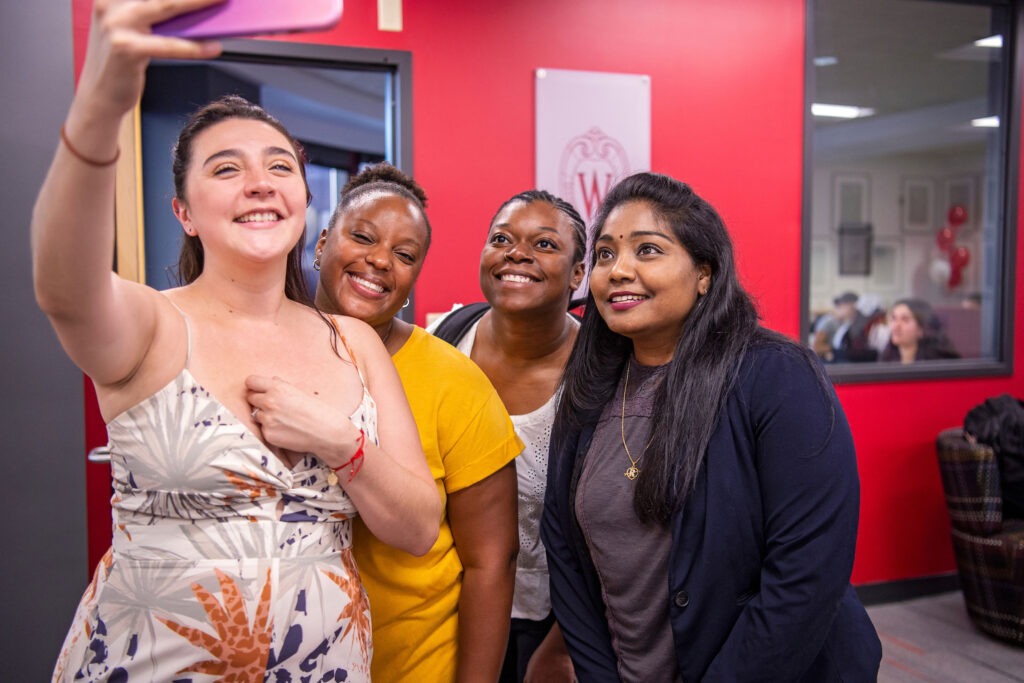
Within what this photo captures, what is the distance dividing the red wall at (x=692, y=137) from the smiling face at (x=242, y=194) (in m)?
2.22

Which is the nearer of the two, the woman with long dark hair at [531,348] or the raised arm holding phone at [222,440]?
the raised arm holding phone at [222,440]

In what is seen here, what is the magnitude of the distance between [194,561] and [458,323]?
54.5 inches

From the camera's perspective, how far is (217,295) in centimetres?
112

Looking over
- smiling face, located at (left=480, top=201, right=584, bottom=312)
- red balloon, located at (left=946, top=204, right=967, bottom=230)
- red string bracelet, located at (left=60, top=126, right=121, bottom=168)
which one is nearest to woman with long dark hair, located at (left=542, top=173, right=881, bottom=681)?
smiling face, located at (left=480, top=201, right=584, bottom=312)

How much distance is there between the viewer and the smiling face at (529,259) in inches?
80.2

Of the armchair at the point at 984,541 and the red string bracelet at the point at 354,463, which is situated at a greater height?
the red string bracelet at the point at 354,463

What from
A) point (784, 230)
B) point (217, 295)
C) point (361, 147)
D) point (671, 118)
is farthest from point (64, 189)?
point (361, 147)

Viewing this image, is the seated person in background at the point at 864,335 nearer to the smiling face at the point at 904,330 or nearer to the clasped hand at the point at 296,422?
the smiling face at the point at 904,330

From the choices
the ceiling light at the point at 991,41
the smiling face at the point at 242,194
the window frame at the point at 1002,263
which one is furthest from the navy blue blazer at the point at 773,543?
the ceiling light at the point at 991,41

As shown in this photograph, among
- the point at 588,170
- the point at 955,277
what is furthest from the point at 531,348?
the point at 955,277

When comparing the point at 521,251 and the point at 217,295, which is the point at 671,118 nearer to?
the point at 521,251

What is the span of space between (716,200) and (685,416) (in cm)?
259

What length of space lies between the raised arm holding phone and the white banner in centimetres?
243

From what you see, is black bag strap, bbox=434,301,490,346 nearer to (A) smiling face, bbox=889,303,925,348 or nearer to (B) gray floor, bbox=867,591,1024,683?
(B) gray floor, bbox=867,591,1024,683
